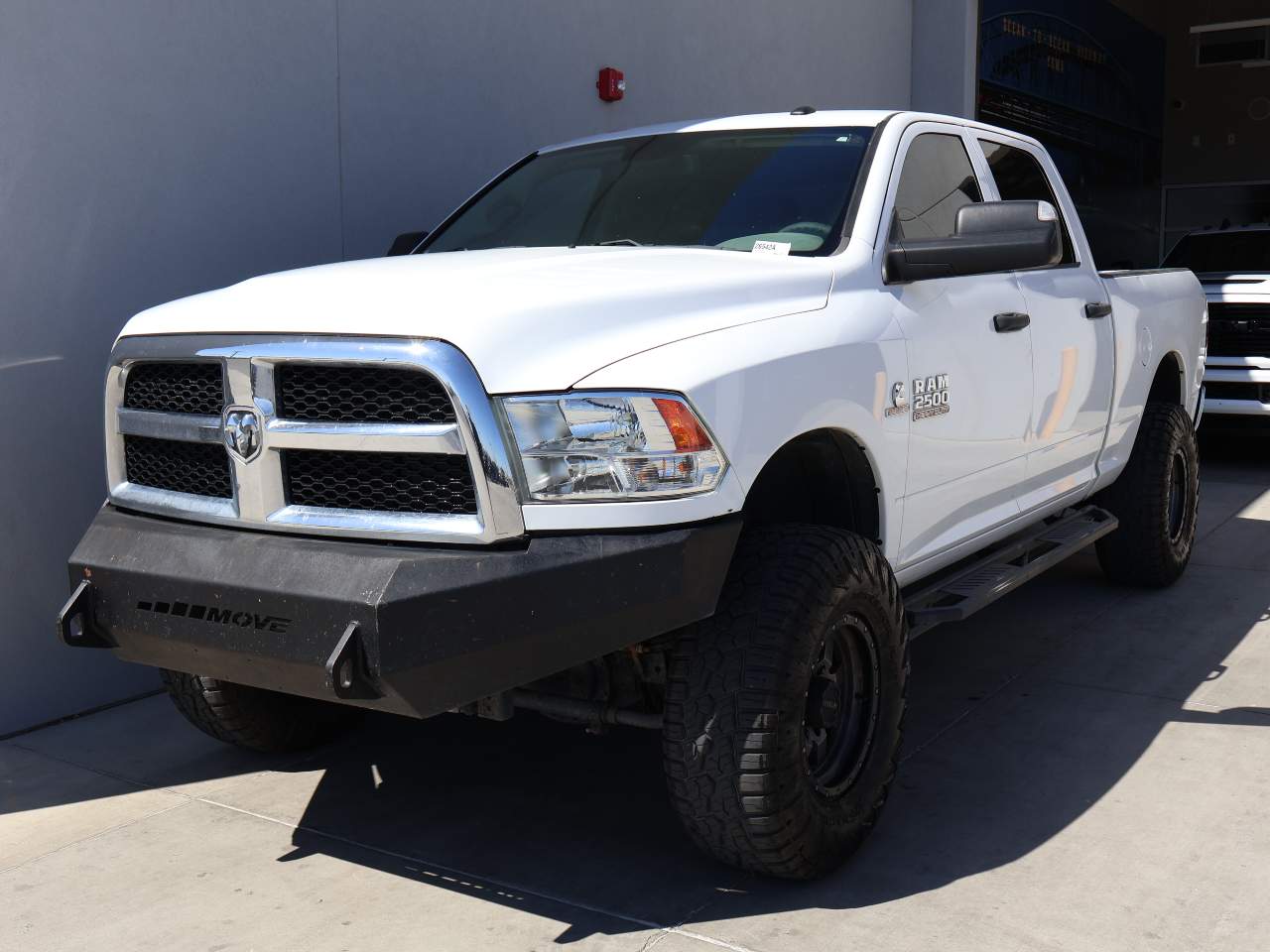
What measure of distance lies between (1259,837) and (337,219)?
161 inches

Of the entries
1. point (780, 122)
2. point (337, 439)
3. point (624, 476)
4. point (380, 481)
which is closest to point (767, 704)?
point (624, 476)

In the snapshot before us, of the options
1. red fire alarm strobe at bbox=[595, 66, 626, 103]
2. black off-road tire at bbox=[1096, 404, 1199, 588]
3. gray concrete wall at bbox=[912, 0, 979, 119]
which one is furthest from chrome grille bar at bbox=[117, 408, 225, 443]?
gray concrete wall at bbox=[912, 0, 979, 119]

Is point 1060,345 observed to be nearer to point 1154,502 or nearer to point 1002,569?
point 1002,569

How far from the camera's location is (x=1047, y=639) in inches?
211

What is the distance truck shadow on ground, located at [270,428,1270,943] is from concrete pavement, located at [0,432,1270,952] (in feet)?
0.03

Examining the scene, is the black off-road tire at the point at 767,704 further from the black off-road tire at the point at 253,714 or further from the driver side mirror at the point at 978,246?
the black off-road tire at the point at 253,714

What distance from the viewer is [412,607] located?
265cm

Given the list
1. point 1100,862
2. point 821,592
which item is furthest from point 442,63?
point 1100,862

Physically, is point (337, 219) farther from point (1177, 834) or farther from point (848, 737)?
point (1177, 834)

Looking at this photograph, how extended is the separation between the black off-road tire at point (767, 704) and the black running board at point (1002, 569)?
1.94ft

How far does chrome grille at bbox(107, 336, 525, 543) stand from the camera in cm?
273

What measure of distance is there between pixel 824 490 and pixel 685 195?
1.09 metres

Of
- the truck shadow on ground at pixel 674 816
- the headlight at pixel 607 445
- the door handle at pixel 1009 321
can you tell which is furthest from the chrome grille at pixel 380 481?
the door handle at pixel 1009 321

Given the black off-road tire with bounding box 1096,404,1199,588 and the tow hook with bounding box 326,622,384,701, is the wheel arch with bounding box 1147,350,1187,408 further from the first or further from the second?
the tow hook with bounding box 326,622,384,701
